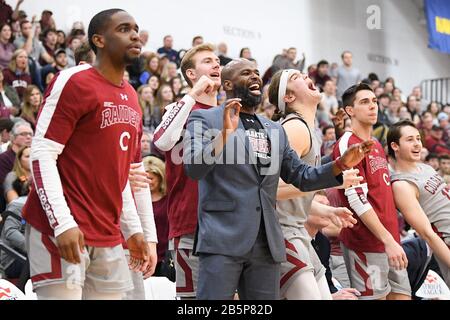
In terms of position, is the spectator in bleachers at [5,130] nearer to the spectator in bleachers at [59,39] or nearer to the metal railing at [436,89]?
the spectator in bleachers at [59,39]

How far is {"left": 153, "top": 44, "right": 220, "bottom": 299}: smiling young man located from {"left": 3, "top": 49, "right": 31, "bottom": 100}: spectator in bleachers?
20.4 ft

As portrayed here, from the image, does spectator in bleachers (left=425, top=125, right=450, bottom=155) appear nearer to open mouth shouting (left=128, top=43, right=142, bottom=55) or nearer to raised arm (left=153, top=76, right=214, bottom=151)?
raised arm (left=153, top=76, right=214, bottom=151)

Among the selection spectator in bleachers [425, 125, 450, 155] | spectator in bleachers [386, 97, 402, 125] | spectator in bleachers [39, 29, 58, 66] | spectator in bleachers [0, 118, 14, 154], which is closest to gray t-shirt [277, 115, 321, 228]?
spectator in bleachers [0, 118, 14, 154]

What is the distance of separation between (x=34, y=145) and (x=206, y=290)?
106 cm

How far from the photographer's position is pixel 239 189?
3.76 m

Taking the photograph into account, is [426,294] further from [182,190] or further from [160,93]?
[160,93]

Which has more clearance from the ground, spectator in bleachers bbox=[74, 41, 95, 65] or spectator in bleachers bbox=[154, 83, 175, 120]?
spectator in bleachers bbox=[74, 41, 95, 65]

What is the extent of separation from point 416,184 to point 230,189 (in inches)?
97.4

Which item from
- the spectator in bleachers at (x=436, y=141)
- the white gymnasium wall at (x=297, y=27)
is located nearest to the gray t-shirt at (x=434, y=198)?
the spectator in bleachers at (x=436, y=141)

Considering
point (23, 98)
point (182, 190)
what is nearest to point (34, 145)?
point (182, 190)

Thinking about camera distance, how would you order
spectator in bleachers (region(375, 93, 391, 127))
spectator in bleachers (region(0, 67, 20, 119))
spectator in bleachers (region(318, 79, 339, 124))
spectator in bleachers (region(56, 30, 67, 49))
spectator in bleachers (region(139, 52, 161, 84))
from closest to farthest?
spectator in bleachers (region(0, 67, 20, 119)) < spectator in bleachers (region(56, 30, 67, 49)) < spectator in bleachers (region(139, 52, 161, 84)) < spectator in bleachers (region(318, 79, 339, 124)) < spectator in bleachers (region(375, 93, 391, 127))

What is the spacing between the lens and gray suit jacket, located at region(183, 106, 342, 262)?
3662mm

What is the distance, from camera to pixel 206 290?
366 cm

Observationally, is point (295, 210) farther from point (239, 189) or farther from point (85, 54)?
point (85, 54)
